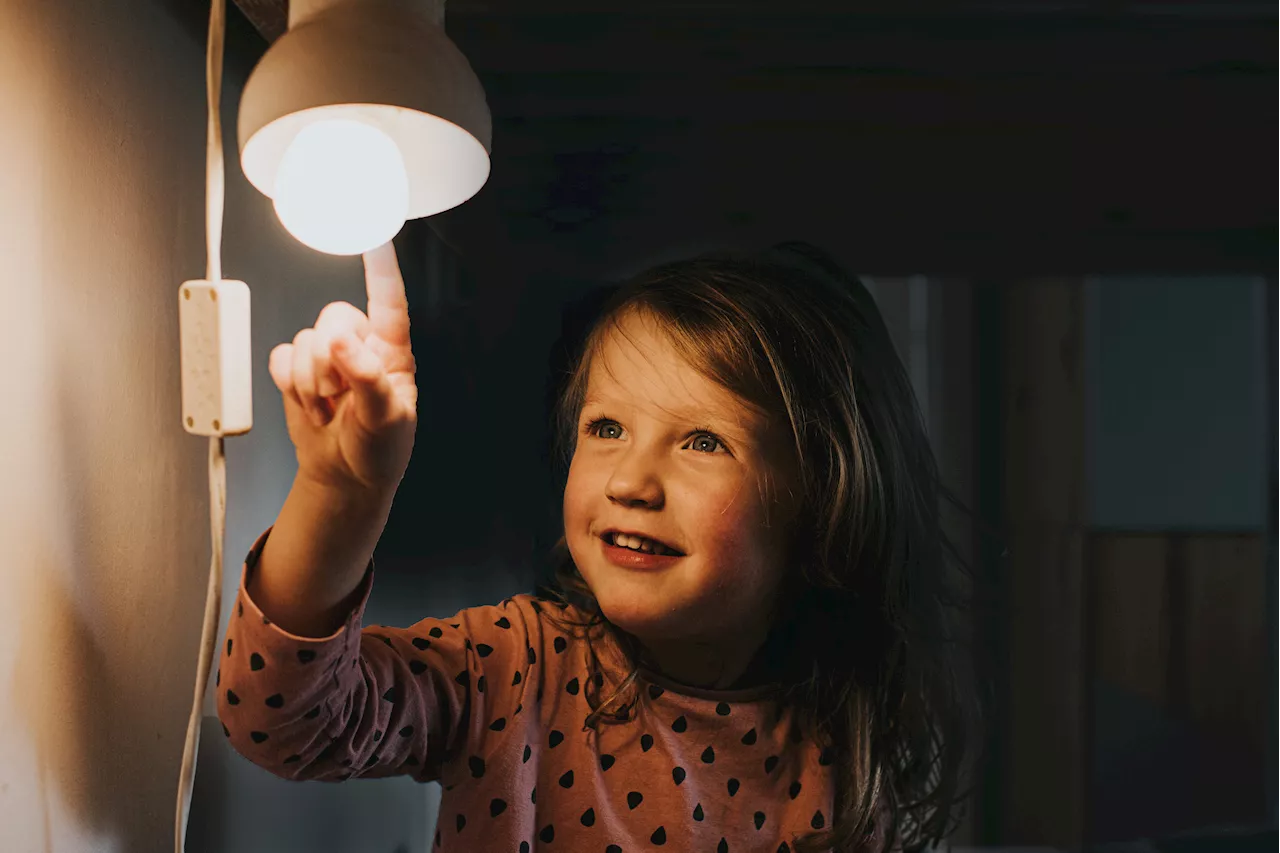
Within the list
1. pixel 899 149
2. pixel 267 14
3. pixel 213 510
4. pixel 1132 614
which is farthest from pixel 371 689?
pixel 1132 614

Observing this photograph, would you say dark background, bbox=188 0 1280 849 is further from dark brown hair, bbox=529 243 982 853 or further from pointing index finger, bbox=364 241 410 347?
pointing index finger, bbox=364 241 410 347

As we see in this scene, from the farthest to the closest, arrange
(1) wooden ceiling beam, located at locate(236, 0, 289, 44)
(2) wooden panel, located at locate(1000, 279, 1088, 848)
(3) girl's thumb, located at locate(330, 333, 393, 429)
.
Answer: (2) wooden panel, located at locate(1000, 279, 1088, 848)
(1) wooden ceiling beam, located at locate(236, 0, 289, 44)
(3) girl's thumb, located at locate(330, 333, 393, 429)

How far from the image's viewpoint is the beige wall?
38cm

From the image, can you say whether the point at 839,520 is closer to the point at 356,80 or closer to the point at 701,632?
the point at 701,632

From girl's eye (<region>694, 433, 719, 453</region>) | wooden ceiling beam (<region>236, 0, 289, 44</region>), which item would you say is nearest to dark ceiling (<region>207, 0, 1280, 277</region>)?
wooden ceiling beam (<region>236, 0, 289, 44</region>)

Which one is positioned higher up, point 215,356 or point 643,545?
point 215,356

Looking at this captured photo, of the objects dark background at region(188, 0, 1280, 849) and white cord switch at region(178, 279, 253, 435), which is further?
dark background at region(188, 0, 1280, 849)

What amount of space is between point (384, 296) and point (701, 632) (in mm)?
330

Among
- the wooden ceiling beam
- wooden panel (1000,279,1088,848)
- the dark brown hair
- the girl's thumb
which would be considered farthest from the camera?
wooden panel (1000,279,1088,848)

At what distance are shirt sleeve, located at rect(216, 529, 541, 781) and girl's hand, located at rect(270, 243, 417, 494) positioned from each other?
8 centimetres

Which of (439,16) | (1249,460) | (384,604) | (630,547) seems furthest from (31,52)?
(1249,460)

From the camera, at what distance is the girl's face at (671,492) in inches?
23.0

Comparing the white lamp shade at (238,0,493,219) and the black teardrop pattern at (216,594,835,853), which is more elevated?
the white lamp shade at (238,0,493,219)

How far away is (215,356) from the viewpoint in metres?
0.41
